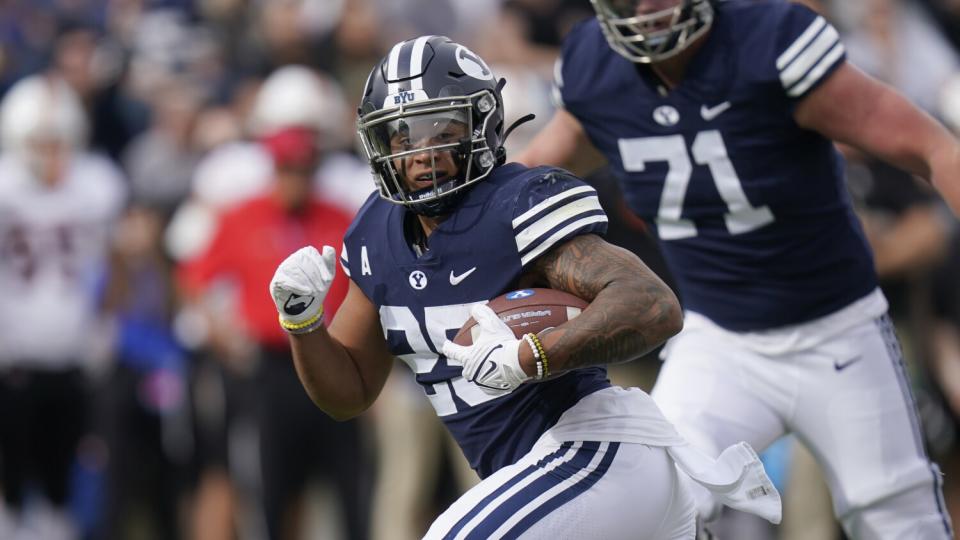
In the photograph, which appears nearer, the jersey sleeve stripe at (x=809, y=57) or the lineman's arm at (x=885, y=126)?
the lineman's arm at (x=885, y=126)

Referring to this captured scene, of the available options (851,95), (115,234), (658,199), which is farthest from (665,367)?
(115,234)

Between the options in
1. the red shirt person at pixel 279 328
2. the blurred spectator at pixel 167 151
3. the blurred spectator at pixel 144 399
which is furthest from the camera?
the blurred spectator at pixel 167 151

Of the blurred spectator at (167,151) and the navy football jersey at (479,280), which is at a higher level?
the navy football jersey at (479,280)

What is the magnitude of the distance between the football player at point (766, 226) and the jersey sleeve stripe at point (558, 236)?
2.69 ft

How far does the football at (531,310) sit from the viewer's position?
3.23m

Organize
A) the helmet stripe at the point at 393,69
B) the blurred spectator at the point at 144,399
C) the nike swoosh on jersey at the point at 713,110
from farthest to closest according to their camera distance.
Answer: the blurred spectator at the point at 144,399 < the nike swoosh on jersey at the point at 713,110 < the helmet stripe at the point at 393,69

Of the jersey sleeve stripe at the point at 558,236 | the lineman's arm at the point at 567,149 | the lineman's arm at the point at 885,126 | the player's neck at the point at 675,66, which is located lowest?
the lineman's arm at the point at 567,149

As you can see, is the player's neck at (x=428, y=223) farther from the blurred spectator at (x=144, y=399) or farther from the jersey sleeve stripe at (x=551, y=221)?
the blurred spectator at (x=144, y=399)

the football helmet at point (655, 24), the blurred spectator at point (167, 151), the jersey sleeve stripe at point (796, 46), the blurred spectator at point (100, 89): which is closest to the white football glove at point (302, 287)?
the football helmet at point (655, 24)

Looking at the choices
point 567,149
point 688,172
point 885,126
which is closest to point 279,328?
point 567,149

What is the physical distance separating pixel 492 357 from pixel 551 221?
1.23 feet

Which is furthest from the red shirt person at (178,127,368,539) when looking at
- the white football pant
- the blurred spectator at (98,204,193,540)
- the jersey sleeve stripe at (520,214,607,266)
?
the jersey sleeve stripe at (520,214,607,266)

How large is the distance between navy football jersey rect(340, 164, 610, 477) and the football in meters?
0.10

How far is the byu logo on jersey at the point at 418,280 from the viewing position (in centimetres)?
351
